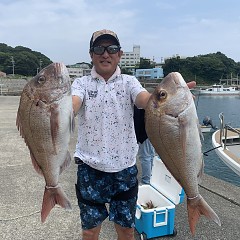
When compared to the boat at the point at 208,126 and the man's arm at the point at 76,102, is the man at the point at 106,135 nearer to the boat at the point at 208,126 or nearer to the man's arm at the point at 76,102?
the man's arm at the point at 76,102

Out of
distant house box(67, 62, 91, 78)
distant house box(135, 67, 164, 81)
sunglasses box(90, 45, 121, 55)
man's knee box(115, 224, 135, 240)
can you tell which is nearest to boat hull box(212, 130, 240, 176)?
distant house box(135, 67, 164, 81)

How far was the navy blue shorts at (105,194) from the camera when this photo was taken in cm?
251

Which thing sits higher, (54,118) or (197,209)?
(54,118)

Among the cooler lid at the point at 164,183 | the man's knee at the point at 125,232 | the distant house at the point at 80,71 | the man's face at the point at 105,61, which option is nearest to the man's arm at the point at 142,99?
the man's face at the point at 105,61

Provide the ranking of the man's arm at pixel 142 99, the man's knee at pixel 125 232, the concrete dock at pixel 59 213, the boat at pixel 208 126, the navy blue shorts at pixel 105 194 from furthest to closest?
the boat at pixel 208 126 < the concrete dock at pixel 59 213 < the man's knee at pixel 125 232 < the navy blue shorts at pixel 105 194 < the man's arm at pixel 142 99

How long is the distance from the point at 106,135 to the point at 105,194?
492 mm

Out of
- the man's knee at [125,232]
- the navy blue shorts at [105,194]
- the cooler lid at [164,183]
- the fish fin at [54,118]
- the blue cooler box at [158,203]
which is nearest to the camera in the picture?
the fish fin at [54,118]

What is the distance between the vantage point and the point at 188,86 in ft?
6.69

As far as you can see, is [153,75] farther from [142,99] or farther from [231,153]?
[142,99]

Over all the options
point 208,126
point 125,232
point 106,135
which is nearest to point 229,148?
point 208,126

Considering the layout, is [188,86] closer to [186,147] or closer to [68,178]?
[186,147]

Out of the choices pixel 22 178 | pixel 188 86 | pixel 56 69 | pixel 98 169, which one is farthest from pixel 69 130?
pixel 22 178

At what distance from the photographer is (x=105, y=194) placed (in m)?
2.53

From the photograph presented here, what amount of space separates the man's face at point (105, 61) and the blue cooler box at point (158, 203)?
1.71 metres
